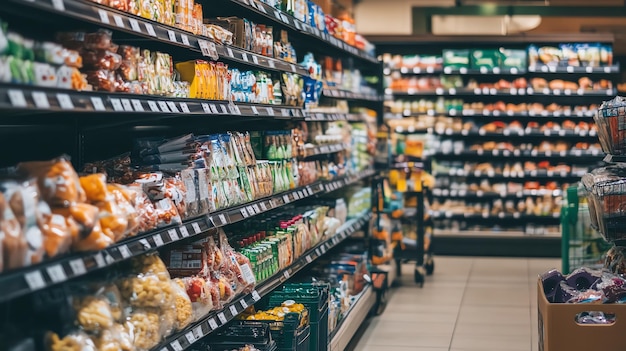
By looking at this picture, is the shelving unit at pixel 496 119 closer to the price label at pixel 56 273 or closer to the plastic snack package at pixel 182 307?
the plastic snack package at pixel 182 307

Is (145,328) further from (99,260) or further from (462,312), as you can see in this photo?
(462,312)

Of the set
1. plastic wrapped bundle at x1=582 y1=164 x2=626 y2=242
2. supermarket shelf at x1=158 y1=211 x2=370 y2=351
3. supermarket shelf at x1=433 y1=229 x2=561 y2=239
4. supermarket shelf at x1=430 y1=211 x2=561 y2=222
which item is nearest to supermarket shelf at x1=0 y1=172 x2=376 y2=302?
supermarket shelf at x1=158 y1=211 x2=370 y2=351

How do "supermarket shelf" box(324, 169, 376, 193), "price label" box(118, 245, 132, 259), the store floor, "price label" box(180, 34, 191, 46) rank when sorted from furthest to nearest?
the store floor
"supermarket shelf" box(324, 169, 376, 193)
"price label" box(180, 34, 191, 46)
"price label" box(118, 245, 132, 259)

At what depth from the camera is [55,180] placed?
2512 millimetres

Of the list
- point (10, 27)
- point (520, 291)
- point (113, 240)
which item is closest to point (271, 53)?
point (10, 27)

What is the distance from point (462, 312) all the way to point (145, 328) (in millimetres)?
4953

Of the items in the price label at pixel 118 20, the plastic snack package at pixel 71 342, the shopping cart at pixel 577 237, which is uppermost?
the price label at pixel 118 20

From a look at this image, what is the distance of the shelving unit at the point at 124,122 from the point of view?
2369mm

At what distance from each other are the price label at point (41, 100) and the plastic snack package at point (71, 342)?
0.66m

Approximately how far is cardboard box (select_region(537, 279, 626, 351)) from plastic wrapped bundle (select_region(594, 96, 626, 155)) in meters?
0.98

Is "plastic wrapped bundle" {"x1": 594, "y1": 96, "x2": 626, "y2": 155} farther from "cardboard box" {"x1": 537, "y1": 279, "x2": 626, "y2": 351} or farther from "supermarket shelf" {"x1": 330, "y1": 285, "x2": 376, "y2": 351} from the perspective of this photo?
"supermarket shelf" {"x1": 330, "y1": 285, "x2": 376, "y2": 351}

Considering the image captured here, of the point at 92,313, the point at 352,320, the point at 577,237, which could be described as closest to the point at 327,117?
the point at 352,320

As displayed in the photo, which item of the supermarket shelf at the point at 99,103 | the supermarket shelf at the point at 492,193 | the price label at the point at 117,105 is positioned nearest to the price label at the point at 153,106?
the supermarket shelf at the point at 99,103

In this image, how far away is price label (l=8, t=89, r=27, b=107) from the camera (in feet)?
7.04
